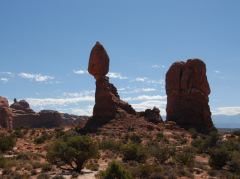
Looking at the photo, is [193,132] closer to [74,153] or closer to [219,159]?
[219,159]

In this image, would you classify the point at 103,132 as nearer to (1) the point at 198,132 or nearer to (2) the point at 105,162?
(1) the point at 198,132

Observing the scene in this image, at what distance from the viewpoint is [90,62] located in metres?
54.1

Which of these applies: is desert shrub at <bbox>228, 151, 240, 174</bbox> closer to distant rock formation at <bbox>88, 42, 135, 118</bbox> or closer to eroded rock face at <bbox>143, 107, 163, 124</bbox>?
distant rock formation at <bbox>88, 42, 135, 118</bbox>

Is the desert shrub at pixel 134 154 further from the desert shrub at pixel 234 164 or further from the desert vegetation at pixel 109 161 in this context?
the desert shrub at pixel 234 164

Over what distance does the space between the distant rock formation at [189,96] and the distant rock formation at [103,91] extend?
6807 millimetres

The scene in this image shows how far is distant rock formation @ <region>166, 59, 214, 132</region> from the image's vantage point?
181ft

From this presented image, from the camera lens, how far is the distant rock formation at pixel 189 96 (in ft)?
181

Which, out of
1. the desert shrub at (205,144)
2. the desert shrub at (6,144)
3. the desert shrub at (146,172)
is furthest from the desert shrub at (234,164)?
the desert shrub at (6,144)

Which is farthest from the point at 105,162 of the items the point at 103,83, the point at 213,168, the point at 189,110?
the point at 189,110

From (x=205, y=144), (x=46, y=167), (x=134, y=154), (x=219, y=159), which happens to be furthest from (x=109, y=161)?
(x=205, y=144)

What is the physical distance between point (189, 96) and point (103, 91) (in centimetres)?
1177

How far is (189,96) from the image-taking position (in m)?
55.7

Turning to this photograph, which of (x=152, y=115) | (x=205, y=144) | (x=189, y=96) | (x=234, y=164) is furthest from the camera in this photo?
(x=189, y=96)

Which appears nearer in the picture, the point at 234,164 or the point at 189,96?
the point at 234,164
